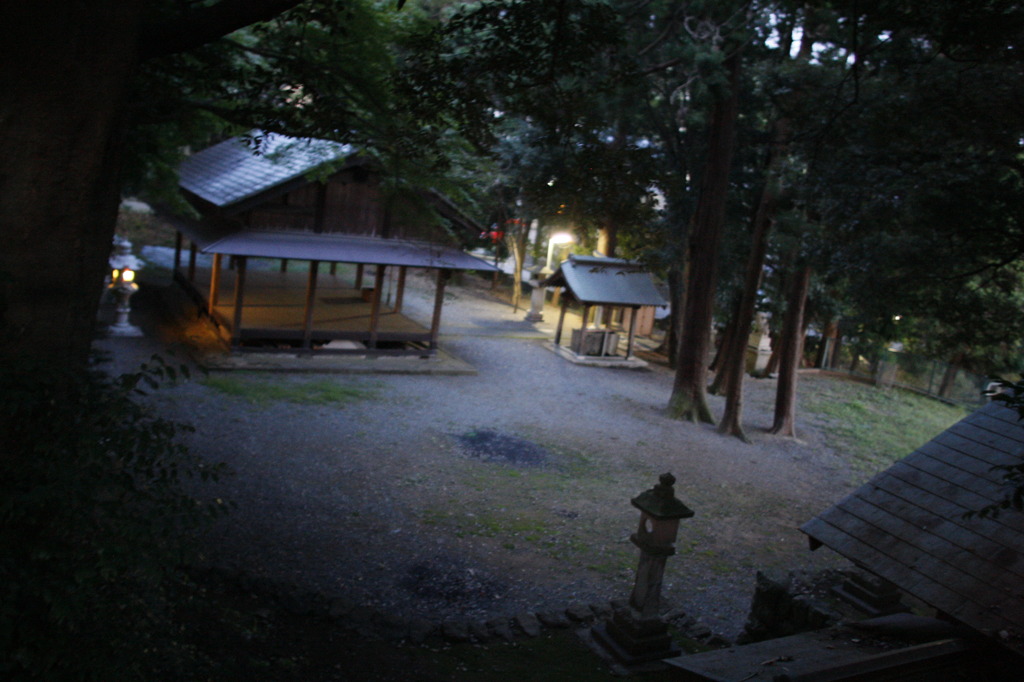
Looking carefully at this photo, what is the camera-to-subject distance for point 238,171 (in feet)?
58.6

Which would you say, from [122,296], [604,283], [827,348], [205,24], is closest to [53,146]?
[205,24]

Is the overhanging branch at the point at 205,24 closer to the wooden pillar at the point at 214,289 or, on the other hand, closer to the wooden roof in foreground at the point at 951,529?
the wooden roof in foreground at the point at 951,529

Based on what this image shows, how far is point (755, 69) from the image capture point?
1708 cm

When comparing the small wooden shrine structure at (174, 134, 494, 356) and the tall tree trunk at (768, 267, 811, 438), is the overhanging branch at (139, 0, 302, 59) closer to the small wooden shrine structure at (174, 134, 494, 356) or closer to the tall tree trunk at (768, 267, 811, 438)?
the small wooden shrine structure at (174, 134, 494, 356)

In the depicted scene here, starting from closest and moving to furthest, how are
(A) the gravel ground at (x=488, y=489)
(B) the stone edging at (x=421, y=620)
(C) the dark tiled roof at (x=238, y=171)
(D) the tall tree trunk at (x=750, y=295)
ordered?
(B) the stone edging at (x=421, y=620) → (A) the gravel ground at (x=488, y=489) → (C) the dark tiled roof at (x=238, y=171) → (D) the tall tree trunk at (x=750, y=295)

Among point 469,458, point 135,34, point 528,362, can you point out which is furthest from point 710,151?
point 135,34

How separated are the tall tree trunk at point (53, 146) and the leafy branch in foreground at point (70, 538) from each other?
0.51 meters

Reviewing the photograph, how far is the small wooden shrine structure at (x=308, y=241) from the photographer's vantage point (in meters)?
16.0

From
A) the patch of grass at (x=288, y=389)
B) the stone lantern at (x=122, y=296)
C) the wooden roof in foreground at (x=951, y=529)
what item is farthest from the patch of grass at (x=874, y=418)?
the stone lantern at (x=122, y=296)

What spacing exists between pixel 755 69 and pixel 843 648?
1481 centimetres

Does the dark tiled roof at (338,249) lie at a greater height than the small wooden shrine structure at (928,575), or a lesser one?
greater

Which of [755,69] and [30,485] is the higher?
[755,69]

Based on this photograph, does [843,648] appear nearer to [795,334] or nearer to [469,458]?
[469,458]

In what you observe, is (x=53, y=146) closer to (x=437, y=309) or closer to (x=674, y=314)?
(x=437, y=309)
